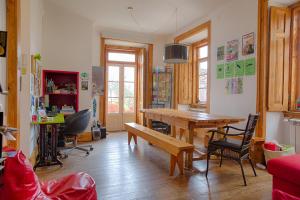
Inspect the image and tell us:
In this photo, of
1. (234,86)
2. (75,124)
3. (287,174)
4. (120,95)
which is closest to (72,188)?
(287,174)

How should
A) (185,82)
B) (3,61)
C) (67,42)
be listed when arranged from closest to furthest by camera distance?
(3,61)
(67,42)
(185,82)

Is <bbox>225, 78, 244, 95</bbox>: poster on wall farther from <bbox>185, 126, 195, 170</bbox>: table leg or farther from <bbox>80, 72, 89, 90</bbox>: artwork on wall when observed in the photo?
<bbox>80, 72, 89, 90</bbox>: artwork on wall

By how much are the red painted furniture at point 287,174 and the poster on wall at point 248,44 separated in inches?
88.7

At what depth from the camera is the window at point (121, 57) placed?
7.00m

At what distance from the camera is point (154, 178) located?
2.97 meters

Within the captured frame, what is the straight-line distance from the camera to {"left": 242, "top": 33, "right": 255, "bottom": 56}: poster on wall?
12.8ft

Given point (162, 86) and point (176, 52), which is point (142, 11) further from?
point (162, 86)

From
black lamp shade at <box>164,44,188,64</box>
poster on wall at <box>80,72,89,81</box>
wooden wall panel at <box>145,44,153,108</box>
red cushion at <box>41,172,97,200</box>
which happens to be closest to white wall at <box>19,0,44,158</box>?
red cushion at <box>41,172,97,200</box>

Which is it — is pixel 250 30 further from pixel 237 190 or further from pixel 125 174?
pixel 125 174

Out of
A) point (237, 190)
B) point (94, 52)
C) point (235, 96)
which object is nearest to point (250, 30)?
point (235, 96)

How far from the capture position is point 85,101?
5340 mm

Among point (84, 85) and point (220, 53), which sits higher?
point (220, 53)

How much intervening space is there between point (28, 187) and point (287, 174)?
2.33 meters

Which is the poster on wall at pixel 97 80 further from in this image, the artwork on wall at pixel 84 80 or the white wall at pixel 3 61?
the white wall at pixel 3 61
